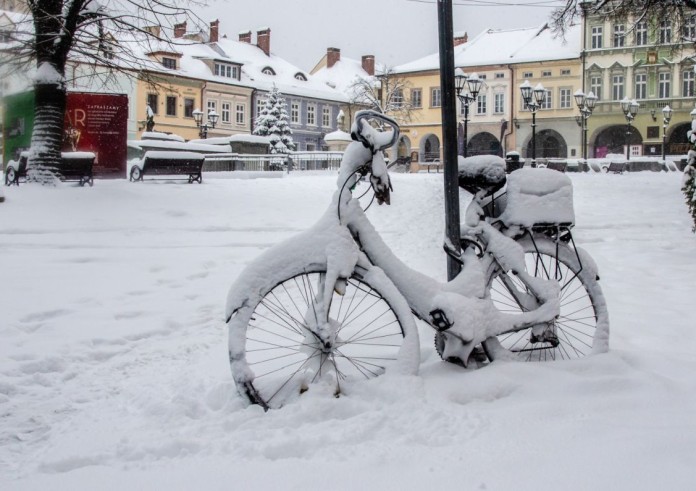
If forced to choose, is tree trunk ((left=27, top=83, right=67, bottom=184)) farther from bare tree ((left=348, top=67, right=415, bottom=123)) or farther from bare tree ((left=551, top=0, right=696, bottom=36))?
bare tree ((left=348, top=67, right=415, bottom=123))

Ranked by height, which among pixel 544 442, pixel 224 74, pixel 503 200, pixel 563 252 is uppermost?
pixel 224 74

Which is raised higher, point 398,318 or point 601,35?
point 601,35

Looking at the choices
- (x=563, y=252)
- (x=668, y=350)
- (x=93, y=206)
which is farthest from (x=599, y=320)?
(x=93, y=206)

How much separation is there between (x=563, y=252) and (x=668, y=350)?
106 cm

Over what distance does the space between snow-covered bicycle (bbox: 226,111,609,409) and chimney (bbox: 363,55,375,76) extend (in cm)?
5894

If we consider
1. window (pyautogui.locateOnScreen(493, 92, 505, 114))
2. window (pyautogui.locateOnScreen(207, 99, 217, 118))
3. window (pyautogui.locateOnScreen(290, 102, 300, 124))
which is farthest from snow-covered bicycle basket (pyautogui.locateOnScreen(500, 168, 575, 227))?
window (pyautogui.locateOnScreen(290, 102, 300, 124))

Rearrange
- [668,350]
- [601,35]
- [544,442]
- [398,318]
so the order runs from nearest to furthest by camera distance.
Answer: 1. [544,442]
2. [398,318]
3. [668,350]
4. [601,35]

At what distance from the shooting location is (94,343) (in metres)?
A: 4.88

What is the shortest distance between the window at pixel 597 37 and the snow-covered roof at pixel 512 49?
3.57 ft

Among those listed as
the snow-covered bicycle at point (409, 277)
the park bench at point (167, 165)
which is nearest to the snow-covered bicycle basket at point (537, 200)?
the snow-covered bicycle at point (409, 277)

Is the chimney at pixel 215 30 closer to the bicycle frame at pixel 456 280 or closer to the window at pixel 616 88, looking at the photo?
the window at pixel 616 88

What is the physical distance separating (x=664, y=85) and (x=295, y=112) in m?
26.0

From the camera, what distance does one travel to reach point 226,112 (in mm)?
50000

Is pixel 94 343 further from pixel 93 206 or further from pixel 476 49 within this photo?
pixel 476 49
